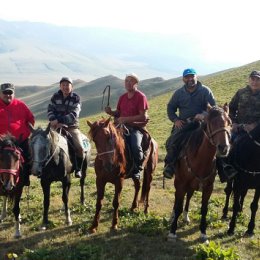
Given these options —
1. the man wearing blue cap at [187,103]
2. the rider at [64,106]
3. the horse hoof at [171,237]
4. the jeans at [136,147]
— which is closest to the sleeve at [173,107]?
the man wearing blue cap at [187,103]

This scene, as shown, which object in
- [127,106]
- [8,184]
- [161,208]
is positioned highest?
[127,106]

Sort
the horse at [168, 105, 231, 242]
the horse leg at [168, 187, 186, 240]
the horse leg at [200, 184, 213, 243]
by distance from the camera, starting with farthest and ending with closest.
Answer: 1. the horse leg at [168, 187, 186, 240]
2. the horse leg at [200, 184, 213, 243]
3. the horse at [168, 105, 231, 242]

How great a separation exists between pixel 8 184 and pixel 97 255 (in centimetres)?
257

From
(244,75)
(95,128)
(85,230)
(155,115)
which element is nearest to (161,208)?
(85,230)

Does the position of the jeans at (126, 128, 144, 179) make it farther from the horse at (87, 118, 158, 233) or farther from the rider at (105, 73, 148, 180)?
the horse at (87, 118, 158, 233)

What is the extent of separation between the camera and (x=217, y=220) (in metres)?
11.2

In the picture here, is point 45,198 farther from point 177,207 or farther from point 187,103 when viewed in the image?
point 187,103

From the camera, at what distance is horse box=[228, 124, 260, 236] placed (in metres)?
9.36

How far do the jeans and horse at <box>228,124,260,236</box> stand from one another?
2497 millimetres

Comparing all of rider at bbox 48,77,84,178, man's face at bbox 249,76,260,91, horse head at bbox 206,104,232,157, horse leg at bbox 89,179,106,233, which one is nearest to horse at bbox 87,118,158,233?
horse leg at bbox 89,179,106,233

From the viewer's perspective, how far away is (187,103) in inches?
398

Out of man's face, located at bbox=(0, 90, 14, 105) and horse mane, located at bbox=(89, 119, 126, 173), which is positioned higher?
man's face, located at bbox=(0, 90, 14, 105)

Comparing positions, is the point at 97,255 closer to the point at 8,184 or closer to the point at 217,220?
the point at 8,184

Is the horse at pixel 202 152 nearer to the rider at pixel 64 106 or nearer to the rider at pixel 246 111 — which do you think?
the rider at pixel 246 111
